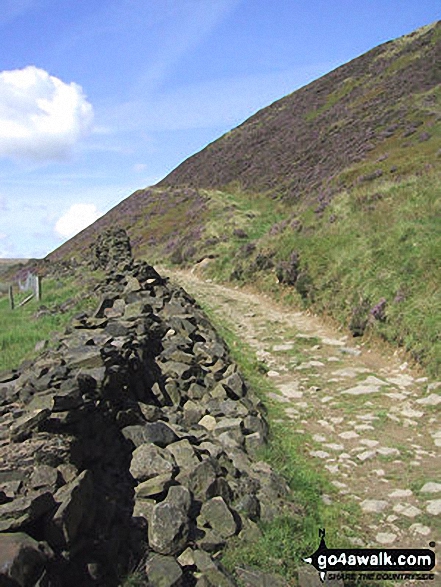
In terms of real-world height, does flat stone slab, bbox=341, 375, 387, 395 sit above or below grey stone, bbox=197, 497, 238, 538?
below

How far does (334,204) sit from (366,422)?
16.1 m

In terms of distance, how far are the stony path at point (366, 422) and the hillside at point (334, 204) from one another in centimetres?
101

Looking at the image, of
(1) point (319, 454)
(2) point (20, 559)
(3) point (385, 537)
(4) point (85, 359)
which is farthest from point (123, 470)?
(1) point (319, 454)

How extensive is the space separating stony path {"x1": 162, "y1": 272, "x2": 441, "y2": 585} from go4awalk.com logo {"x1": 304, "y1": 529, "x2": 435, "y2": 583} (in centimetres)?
20

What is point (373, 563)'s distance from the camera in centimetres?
545

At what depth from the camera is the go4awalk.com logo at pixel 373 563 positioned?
525 cm

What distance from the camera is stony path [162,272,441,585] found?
251 inches

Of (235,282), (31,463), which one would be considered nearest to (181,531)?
(31,463)

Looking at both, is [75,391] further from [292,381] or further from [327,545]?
[292,381]

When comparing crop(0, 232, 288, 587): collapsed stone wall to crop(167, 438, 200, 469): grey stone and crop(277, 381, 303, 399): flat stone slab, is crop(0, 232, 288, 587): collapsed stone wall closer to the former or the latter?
crop(167, 438, 200, 469): grey stone

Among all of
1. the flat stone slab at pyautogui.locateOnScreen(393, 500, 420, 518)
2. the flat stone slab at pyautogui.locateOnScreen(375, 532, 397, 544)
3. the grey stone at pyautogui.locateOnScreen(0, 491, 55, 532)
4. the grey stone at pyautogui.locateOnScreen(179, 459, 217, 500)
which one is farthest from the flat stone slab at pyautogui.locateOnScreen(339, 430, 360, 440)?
the grey stone at pyautogui.locateOnScreen(0, 491, 55, 532)

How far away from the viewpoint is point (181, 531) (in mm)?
5051

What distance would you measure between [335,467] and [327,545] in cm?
217

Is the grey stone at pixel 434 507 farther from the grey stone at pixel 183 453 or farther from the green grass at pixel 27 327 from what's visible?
the green grass at pixel 27 327
